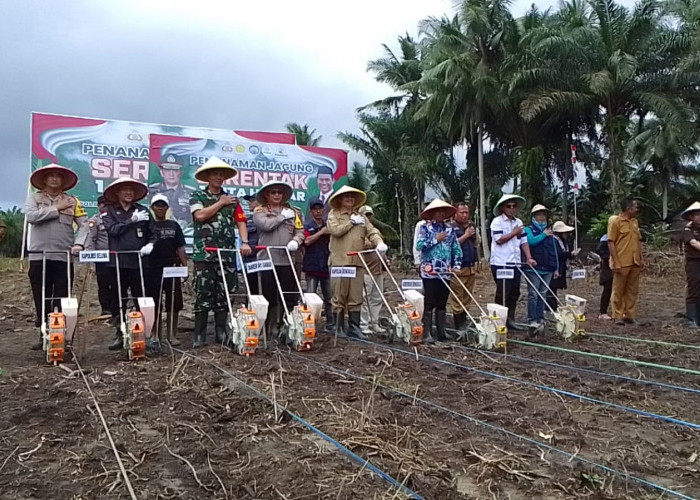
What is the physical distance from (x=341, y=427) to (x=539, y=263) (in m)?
4.66

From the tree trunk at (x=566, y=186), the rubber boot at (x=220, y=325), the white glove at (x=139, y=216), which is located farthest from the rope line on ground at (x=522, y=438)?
the tree trunk at (x=566, y=186)

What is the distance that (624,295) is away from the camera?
312 inches

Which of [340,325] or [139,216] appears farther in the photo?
[340,325]

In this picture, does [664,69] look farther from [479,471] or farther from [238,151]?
[479,471]

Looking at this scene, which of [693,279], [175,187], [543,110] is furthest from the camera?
[543,110]

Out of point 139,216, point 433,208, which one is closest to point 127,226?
point 139,216

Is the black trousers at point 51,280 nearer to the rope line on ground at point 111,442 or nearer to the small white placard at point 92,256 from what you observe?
the small white placard at point 92,256

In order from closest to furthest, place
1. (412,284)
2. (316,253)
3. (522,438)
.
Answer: (522,438) → (412,284) → (316,253)

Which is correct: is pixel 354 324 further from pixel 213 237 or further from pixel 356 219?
pixel 213 237

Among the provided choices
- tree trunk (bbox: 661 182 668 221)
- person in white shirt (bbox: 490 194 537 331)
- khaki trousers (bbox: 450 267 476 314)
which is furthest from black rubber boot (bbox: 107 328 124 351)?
tree trunk (bbox: 661 182 668 221)

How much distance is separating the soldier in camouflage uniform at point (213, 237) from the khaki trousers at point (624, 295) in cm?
477

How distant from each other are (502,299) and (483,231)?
14.8m

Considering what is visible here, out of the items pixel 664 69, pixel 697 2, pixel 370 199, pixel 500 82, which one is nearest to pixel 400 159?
pixel 370 199

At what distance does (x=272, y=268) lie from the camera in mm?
6059
